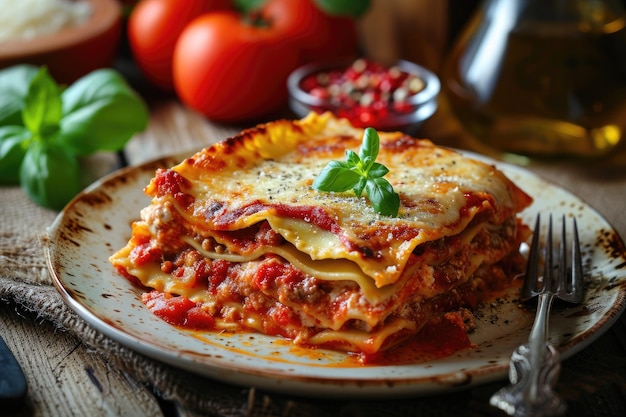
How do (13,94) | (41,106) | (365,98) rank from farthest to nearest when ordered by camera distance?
(365,98) < (13,94) < (41,106)

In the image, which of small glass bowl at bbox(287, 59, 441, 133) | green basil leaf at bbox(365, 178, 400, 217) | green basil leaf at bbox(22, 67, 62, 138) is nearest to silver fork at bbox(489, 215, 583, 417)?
green basil leaf at bbox(365, 178, 400, 217)

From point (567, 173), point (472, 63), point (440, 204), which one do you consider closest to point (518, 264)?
point (440, 204)

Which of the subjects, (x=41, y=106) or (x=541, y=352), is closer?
(x=541, y=352)

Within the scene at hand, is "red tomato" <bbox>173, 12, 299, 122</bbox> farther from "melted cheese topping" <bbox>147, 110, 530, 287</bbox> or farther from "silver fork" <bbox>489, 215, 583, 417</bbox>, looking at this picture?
"silver fork" <bbox>489, 215, 583, 417</bbox>

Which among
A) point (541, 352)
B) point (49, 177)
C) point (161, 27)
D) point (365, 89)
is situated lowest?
point (365, 89)

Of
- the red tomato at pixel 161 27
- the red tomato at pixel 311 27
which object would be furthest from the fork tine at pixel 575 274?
the red tomato at pixel 161 27

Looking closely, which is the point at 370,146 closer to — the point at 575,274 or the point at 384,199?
the point at 384,199

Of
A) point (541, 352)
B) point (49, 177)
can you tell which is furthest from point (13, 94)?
point (541, 352)
